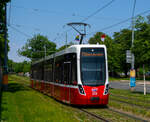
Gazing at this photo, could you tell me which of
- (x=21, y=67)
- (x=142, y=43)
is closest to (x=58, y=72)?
(x=142, y=43)

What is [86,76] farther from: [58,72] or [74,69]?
[58,72]

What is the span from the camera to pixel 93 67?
13.3m

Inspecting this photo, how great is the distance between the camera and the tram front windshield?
13.1m

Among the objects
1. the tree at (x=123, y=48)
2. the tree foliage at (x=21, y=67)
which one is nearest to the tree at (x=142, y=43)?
the tree at (x=123, y=48)

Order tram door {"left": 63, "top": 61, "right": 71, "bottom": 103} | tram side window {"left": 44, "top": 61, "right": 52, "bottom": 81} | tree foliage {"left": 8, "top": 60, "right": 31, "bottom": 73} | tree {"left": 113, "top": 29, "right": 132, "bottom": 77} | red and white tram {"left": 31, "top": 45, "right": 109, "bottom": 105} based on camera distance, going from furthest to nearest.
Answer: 1. tree foliage {"left": 8, "top": 60, "right": 31, "bottom": 73}
2. tree {"left": 113, "top": 29, "right": 132, "bottom": 77}
3. tram side window {"left": 44, "top": 61, "right": 52, "bottom": 81}
4. tram door {"left": 63, "top": 61, "right": 71, "bottom": 103}
5. red and white tram {"left": 31, "top": 45, "right": 109, "bottom": 105}

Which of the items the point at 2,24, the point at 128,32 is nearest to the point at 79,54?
the point at 2,24

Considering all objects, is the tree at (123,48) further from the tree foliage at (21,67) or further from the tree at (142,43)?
the tree at (142,43)

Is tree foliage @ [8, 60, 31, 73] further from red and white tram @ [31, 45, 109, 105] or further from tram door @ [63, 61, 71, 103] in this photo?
red and white tram @ [31, 45, 109, 105]

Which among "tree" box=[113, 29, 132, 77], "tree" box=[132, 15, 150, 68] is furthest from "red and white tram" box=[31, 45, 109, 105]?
"tree" box=[113, 29, 132, 77]

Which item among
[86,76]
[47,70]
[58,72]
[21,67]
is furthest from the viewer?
[21,67]

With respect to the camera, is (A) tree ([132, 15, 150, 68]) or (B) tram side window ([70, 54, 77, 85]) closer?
(B) tram side window ([70, 54, 77, 85])

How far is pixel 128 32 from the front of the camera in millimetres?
69750

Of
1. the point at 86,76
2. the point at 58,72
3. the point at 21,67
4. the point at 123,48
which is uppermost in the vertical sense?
the point at 123,48

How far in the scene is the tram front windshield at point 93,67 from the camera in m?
13.1
